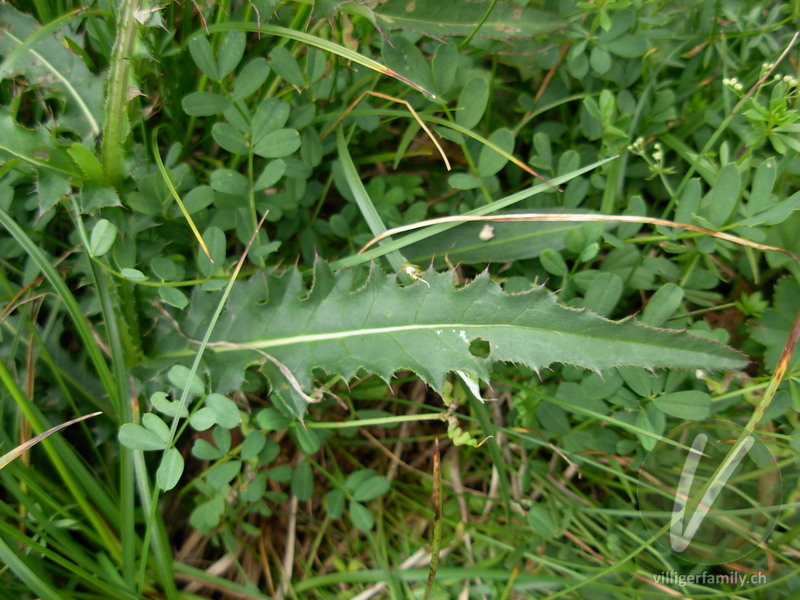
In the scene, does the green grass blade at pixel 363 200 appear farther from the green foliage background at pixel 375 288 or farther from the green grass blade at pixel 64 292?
the green grass blade at pixel 64 292

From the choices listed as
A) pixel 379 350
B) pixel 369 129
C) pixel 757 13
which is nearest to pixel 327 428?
pixel 379 350

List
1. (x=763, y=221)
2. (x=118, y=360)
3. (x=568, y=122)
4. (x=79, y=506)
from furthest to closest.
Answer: (x=568, y=122), (x=79, y=506), (x=118, y=360), (x=763, y=221)

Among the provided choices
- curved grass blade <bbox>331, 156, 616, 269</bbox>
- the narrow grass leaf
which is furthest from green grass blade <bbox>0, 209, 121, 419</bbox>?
the narrow grass leaf

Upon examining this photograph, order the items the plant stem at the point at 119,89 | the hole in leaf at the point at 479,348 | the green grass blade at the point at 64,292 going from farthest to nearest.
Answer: the hole in leaf at the point at 479,348 < the green grass blade at the point at 64,292 < the plant stem at the point at 119,89

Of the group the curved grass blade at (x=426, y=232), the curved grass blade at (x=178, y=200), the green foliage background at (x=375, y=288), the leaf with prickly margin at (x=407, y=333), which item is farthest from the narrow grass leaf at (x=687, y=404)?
the curved grass blade at (x=178, y=200)

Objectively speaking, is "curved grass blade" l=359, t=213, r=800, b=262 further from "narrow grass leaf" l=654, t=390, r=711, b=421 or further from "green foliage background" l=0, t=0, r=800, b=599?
"narrow grass leaf" l=654, t=390, r=711, b=421

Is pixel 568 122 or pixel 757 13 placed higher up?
pixel 757 13

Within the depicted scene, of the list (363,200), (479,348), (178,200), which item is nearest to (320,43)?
(363,200)

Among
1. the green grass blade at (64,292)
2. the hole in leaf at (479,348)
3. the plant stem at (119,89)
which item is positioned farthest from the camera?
the hole in leaf at (479,348)

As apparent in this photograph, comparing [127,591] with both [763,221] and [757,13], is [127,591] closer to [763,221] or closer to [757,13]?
[763,221]

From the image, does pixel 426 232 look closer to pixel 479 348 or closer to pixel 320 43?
pixel 479 348
